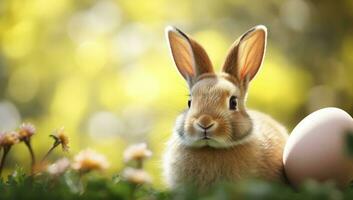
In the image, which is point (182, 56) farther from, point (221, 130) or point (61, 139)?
point (61, 139)

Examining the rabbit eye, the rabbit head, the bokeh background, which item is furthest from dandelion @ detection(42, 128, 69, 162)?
the bokeh background

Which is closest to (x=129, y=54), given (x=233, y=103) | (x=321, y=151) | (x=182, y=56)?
(x=182, y=56)

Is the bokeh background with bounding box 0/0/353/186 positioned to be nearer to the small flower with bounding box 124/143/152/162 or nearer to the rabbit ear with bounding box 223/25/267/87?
the rabbit ear with bounding box 223/25/267/87

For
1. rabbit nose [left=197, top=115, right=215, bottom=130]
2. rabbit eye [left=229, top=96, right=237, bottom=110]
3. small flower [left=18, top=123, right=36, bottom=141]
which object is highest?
rabbit eye [left=229, top=96, right=237, bottom=110]

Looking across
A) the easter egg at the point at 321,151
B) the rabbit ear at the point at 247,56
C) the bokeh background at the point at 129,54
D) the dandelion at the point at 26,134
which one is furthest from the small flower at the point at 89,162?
the bokeh background at the point at 129,54

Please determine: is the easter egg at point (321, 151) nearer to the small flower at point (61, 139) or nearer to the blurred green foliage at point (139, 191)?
the blurred green foliage at point (139, 191)

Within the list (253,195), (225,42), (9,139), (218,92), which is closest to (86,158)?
(9,139)
